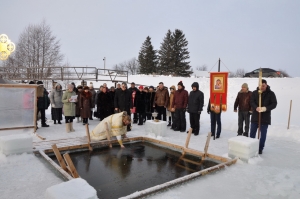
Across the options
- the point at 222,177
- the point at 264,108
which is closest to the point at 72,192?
the point at 222,177

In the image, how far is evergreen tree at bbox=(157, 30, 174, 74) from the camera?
38.7m

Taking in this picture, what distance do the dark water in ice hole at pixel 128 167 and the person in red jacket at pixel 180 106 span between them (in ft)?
7.98

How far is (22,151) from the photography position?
Result: 5.65 m

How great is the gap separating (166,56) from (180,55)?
227 centimetres

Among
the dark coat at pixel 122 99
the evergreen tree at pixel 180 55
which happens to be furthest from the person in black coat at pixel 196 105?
the evergreen tree at pixel 180 55

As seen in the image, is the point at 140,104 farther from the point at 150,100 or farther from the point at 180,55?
the point at 180,55

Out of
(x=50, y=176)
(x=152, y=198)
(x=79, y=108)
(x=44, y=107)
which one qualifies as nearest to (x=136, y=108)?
(x=79, y=108)

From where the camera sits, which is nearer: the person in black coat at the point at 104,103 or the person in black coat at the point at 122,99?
the person in black coat at the point at 122,99

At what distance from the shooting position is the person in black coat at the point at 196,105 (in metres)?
8.51

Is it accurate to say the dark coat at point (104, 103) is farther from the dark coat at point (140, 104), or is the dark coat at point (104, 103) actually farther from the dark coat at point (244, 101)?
the dark coat at point (244, 101)

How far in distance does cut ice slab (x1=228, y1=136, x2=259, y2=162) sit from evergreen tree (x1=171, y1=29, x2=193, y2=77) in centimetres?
3278

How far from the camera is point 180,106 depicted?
29.7 feet

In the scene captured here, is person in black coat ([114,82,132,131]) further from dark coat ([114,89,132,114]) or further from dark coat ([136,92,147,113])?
dark coat ([136,92,147,113])

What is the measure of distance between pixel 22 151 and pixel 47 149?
1.95ft
